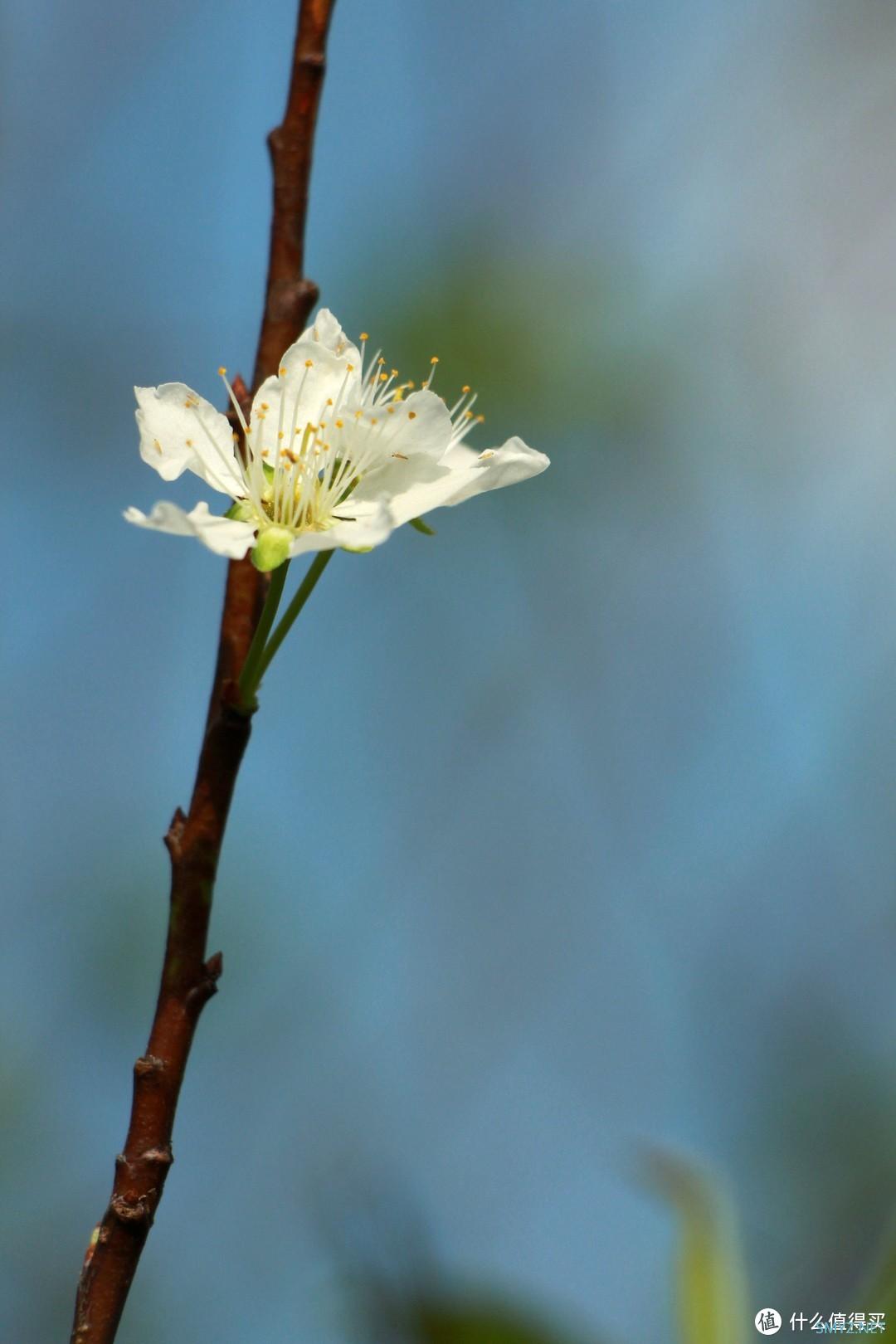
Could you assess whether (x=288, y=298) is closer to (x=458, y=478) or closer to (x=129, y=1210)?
(x=458, y=478)

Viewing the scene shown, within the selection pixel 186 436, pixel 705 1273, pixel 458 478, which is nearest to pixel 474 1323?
pixel 705 1273

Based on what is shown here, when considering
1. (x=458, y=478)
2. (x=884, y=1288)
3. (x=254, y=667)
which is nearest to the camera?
(x=884, y=1288)

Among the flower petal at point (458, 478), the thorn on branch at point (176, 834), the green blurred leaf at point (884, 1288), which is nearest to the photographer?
the green blurred leaf at point (884, 1288)

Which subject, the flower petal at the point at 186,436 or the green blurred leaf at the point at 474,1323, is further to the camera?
the flower petal at the point at 186,436

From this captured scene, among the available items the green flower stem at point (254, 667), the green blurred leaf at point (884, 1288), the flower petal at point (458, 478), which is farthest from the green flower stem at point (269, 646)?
the green blurred leaf at point (884, 1288)

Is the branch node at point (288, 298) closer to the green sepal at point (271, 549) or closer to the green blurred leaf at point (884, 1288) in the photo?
the green sepal at point (271, 549)

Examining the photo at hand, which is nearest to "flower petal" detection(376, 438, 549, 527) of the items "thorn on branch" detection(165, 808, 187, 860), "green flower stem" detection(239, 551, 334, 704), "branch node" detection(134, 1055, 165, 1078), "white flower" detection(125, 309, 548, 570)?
"white flower" detection(125, 309, 548, 570)
